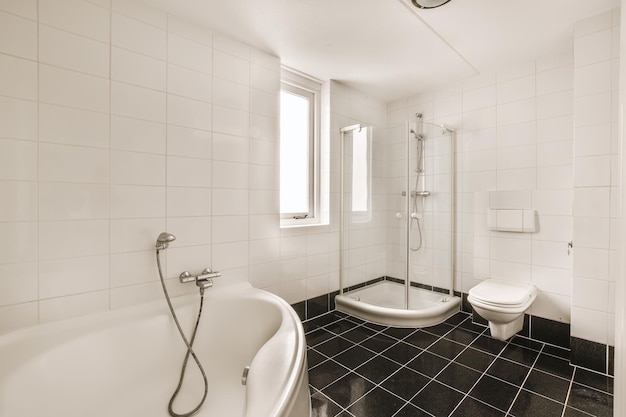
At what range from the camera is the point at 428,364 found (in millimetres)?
1962

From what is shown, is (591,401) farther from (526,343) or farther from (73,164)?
(73,164)

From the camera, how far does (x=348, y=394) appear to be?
5.48ft

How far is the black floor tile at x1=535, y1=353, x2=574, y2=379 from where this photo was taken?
6.15 ft

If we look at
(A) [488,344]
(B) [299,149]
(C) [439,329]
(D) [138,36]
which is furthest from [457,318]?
(D) [138,36]

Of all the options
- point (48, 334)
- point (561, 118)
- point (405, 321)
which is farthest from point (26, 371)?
point (561, 118)

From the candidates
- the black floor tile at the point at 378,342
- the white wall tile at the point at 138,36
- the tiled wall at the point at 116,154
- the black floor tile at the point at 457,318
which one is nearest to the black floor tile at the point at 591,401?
the black floor tile at the point at 457,318

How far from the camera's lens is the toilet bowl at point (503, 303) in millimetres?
2066

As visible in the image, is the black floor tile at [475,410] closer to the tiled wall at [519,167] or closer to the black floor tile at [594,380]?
the black floor tile at [594,380]

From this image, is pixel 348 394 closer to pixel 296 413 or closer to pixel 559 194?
pixel 296 413

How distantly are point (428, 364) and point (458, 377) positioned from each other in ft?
0.63

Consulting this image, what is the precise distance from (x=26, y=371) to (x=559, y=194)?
3279 millimetres

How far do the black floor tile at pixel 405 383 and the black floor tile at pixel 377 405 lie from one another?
0.18 ft

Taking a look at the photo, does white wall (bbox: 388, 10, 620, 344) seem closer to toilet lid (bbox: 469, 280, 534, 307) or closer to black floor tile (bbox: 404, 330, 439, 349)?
toilet lid (bbox: 469, 280, 534, 307)

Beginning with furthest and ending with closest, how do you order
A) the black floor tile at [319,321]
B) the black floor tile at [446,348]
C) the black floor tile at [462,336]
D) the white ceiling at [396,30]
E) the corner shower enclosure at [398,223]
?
the corner shower enclosure at [398,223]
the black floor tile at [319,321]
the black floor tile at [462,336]
the black floor tile at [446,348]
the white ceiling at [396,30]
